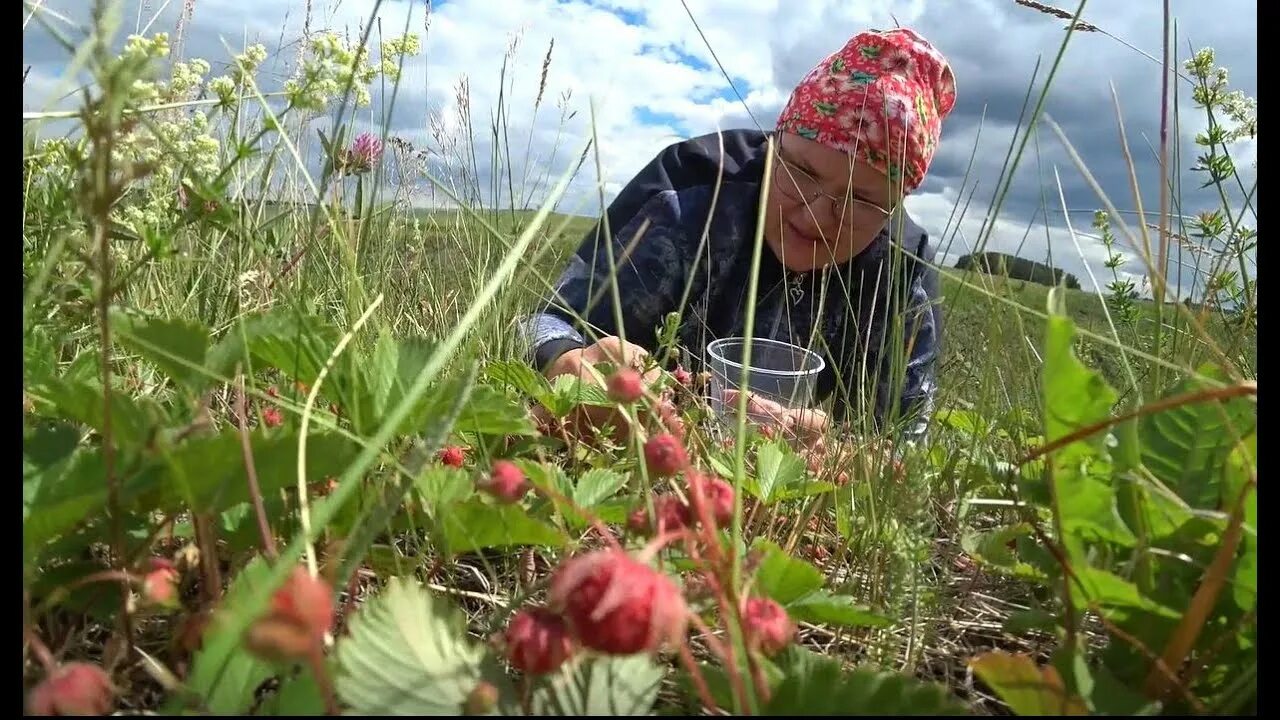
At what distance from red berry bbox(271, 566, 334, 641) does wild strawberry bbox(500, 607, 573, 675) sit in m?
0.11

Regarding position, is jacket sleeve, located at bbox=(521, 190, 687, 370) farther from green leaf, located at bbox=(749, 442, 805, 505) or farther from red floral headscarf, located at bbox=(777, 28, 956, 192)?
green leaf, located at bbox=(749, 442, 805, 505)

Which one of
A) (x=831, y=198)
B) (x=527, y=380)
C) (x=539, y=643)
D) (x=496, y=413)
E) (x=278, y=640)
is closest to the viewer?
(x=278, y=640)

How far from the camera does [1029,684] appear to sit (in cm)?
43

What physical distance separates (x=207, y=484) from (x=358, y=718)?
0.69 feet

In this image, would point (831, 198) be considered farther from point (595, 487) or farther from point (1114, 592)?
point (1114, 592)

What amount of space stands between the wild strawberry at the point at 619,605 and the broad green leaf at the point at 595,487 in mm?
Result: 385

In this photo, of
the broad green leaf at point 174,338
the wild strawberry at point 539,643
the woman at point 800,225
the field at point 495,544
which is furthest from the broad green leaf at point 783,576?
the woman at point 800,225

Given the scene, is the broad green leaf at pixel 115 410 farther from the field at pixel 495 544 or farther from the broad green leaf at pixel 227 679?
the broad green leaf at pixel 227 679

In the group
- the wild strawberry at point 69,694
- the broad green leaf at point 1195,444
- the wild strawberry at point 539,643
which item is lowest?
the wild strawberry at point 69,694

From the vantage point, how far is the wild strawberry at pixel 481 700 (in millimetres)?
408

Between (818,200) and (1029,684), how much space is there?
1.89 meters

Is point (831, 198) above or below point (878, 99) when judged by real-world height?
below

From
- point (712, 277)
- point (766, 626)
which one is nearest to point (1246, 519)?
point (766, 626)

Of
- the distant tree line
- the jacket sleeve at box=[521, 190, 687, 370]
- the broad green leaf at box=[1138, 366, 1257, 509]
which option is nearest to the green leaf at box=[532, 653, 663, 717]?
the broad green leaf at box=[1138, 366, 1257, 509]
